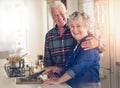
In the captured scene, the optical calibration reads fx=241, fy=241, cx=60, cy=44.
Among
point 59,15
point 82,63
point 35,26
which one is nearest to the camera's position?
point 82,63

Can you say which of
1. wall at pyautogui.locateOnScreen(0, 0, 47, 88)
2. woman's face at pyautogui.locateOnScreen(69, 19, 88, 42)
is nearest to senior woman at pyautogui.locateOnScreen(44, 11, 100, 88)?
woman's face at pyautogui.locateOnScreen(69, 19, 88, 42)

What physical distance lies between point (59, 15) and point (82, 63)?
0.58 metres

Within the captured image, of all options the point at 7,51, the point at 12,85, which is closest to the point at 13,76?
the point at 12,85

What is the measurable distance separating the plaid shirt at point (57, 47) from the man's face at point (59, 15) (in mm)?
47

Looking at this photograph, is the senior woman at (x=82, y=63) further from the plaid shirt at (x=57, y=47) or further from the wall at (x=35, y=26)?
the wall at (x=35, y=26)

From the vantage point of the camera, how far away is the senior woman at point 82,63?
146 centimetres

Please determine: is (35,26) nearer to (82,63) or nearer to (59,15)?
(59,15)

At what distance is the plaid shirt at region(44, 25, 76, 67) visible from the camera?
6.22 ft

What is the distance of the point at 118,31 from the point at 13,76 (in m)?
1.47

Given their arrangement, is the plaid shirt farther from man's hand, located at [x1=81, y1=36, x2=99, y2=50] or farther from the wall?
the wall

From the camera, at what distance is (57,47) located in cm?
198

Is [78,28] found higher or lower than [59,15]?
lower

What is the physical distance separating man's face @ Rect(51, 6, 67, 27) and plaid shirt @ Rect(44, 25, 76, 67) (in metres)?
0.05

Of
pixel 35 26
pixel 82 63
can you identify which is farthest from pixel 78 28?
pixel 35 26
